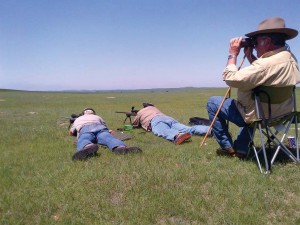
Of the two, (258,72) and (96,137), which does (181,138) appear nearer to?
(96,137)

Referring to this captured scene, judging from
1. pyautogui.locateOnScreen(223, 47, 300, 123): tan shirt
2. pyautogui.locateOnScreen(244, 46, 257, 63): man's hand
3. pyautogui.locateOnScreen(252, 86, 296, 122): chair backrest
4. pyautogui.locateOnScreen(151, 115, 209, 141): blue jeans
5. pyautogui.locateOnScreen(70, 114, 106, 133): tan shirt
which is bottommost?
pyautogui.locateOnScreen(151, 115, 209, 141): blue jeans

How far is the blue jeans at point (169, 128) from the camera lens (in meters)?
10.5

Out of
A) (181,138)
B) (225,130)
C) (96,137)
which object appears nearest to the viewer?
(225,130)

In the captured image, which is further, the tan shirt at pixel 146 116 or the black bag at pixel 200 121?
the black bag at pixel 200 121

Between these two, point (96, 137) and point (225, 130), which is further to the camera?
point (96, 137)

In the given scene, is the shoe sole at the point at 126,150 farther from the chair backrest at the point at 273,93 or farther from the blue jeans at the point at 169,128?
the chair backrest at the point at 273,93

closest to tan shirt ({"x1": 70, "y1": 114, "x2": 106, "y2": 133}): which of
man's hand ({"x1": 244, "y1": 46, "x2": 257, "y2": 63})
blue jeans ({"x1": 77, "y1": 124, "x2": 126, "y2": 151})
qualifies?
blue jeans ({"x1": 77, "y1": 124, "x2": 126, "y2": 151})

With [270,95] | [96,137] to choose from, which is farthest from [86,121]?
[270,95]

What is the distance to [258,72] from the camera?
605 centimetres

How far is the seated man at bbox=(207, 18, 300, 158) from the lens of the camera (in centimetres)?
612

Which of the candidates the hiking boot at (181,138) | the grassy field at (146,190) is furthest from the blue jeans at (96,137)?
the hiking boot at (181,138)

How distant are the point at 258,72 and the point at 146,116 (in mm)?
6756

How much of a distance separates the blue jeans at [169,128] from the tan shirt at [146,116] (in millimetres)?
303

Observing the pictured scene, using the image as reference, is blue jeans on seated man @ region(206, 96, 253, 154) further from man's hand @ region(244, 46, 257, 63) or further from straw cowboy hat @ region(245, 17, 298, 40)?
straw cowboy hat @ region(245, 17, 298, 40)
